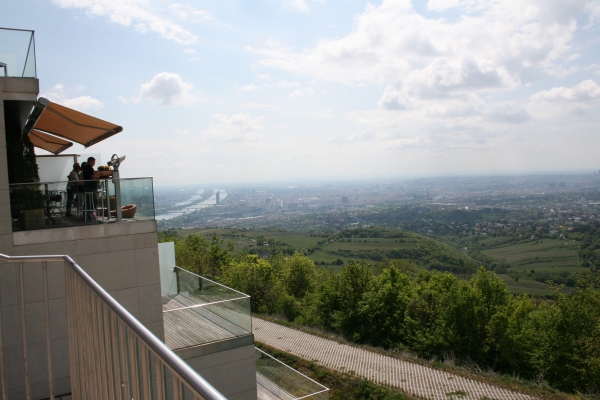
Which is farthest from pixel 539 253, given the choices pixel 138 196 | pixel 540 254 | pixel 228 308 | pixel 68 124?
pixel 68 124

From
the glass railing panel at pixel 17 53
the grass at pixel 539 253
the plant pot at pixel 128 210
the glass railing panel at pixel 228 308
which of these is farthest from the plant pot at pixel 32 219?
the grass at pixel 539 253

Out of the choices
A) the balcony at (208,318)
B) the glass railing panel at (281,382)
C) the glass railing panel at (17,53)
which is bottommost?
the glass railing panel at (281,382)

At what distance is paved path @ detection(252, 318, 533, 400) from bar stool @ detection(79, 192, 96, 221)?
44.5ft

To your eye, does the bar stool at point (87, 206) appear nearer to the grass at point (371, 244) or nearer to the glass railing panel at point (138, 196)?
the glass railing panel at point (138, 196)

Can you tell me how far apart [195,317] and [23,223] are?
3.64 metres

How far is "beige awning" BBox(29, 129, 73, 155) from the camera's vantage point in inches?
431

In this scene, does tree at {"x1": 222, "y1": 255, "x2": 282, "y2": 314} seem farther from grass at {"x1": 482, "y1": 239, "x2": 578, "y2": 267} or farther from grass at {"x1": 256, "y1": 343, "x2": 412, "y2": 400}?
grass at {"x1": 482, "y1": 239, "x2": 578, "y2": 267}

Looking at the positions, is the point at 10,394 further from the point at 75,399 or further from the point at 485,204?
the point at 485,204

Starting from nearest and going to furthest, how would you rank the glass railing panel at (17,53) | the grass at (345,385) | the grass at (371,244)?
the glass railing panel at (17,53) → the grass at (345,385) → the grass at (371,244)

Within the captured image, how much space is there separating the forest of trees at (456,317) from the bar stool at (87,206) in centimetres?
2490

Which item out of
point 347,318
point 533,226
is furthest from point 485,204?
point 347,318

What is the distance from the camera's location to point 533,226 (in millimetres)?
109062

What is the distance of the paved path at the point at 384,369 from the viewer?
54.8 ft

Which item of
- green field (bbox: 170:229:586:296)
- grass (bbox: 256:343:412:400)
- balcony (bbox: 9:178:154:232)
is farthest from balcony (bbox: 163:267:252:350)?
green field (bbox: 170:229:586:296)
